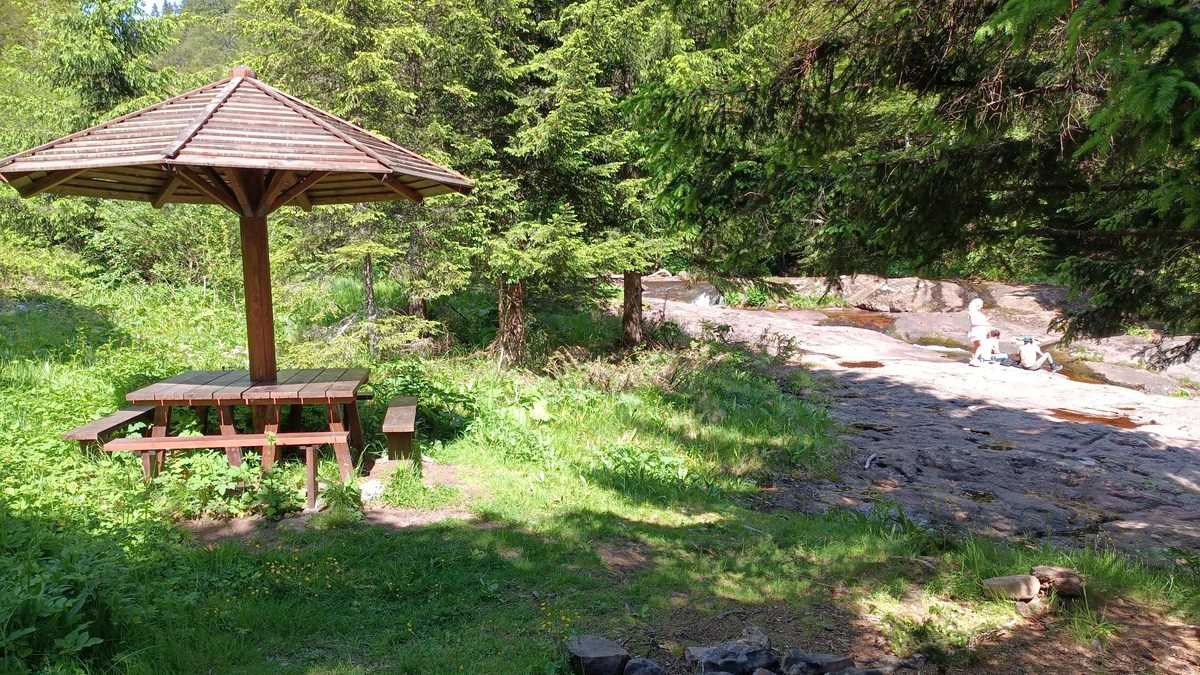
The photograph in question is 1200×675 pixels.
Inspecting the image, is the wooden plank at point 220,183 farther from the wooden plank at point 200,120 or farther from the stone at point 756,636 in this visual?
the stone at point 756,636

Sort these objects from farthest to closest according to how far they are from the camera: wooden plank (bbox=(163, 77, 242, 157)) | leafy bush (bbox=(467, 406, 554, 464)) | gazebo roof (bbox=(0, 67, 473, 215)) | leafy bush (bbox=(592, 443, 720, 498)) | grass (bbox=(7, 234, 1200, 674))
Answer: leafy bush (bbox=(467, 406, 554, 464)) → leafy bush (bbox=(592, 443, 720, 498)) → gazebo roof (bbox=(0, 67, 473, 215)) → wooden plank (bbox=(163, 77, 242, 157)) → grass (bbox=(7, 234, 1200, 674))

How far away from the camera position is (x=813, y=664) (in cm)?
358

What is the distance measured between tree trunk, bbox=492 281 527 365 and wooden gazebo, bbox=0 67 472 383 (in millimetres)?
4165

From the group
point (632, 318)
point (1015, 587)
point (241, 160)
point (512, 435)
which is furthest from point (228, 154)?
point (632, 318)

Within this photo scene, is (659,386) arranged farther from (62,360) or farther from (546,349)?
(62,360)

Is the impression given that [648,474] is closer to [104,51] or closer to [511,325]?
[511,325]

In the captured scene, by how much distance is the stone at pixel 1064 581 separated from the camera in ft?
14.8

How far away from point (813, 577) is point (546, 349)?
7432 millimetres

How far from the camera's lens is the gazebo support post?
6434 mm

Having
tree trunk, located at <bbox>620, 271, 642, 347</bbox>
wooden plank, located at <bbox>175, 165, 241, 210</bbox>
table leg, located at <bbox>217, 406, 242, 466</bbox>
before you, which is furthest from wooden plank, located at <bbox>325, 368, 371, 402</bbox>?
tree trunk, located at <bbox>620, 271, 642, 347</bbox>

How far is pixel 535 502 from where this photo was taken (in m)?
6.05

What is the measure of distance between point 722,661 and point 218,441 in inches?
169

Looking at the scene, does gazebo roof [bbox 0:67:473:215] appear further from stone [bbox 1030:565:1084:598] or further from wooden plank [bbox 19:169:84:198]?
stone [bbox 1030:565:1084:598]

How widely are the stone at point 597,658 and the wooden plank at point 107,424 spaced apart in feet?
13.9
